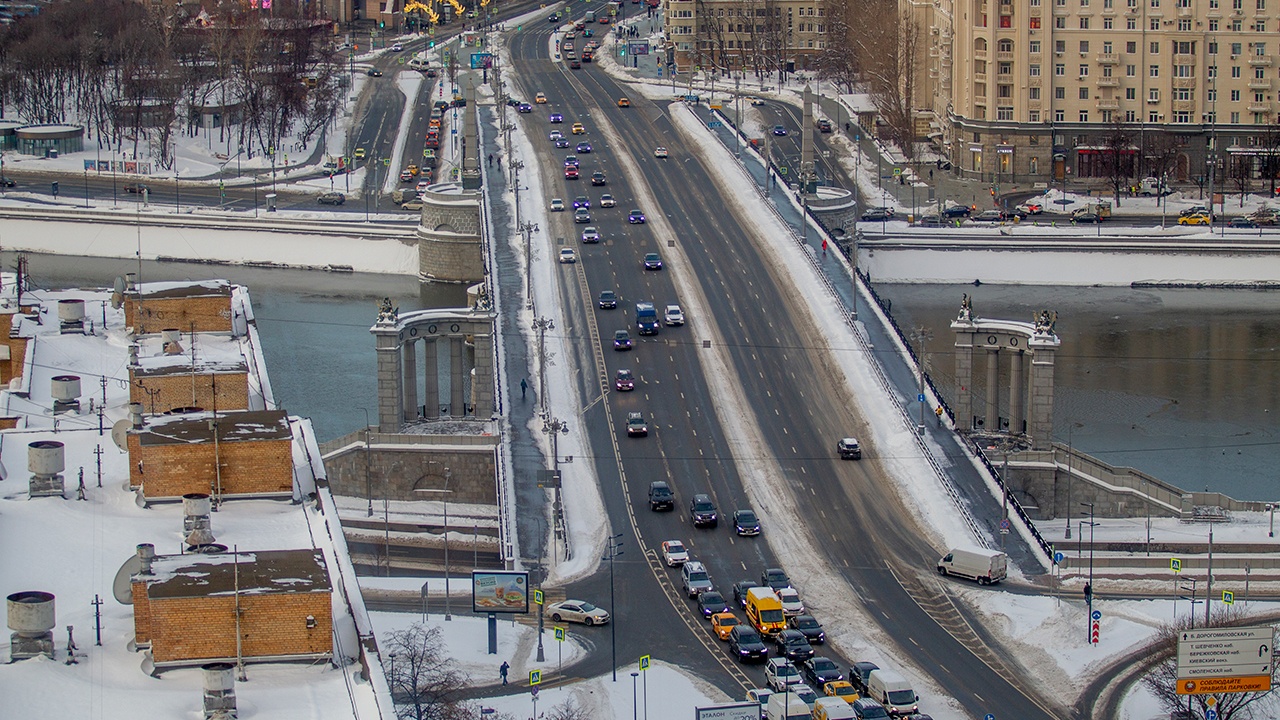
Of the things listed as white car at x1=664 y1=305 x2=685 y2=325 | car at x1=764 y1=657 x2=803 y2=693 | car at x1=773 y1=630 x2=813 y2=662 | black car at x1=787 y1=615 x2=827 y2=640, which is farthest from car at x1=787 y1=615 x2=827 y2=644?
white car at x1=664 y1=305 x2=685 y2=325

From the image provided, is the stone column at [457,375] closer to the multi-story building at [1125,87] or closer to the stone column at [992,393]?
the stone column at [992,393]

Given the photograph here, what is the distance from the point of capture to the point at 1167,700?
242 feet

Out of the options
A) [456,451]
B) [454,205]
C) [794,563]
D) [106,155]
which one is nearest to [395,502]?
[456,451]

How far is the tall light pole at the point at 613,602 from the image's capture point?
3139 inches

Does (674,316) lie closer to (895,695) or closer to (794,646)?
(794,646)

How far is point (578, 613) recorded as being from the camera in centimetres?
8475

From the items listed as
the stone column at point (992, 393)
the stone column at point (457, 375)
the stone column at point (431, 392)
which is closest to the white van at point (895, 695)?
the stone column at point (992, 393)

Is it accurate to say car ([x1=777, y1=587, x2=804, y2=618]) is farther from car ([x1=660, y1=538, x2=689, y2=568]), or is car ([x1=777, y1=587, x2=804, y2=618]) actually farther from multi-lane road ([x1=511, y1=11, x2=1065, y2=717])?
car ([x1=660, y1=538, x2=689, y2=568])

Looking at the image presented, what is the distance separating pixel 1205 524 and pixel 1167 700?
2498cm

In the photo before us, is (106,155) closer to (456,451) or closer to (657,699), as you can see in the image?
(456,451)

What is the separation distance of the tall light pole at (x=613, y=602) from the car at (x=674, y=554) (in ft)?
6.77

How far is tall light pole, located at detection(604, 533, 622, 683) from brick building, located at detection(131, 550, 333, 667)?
2645 centimetres

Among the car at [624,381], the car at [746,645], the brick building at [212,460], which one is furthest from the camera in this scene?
the car at [624,381]

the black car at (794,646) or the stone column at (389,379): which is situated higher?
the stone column at (389,379)
